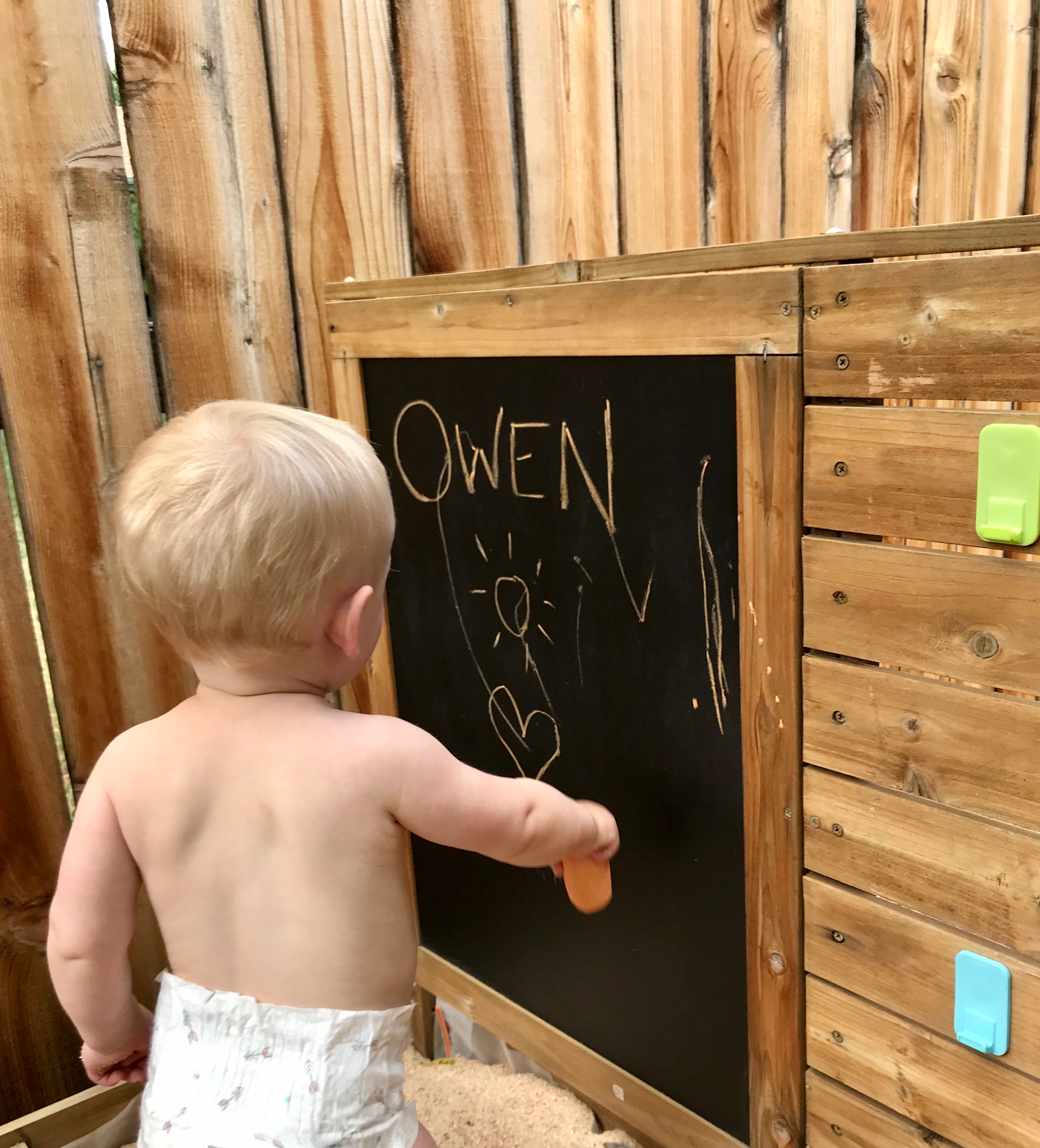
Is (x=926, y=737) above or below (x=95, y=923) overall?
above

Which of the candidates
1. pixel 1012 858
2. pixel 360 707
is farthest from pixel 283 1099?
pixel 360 707

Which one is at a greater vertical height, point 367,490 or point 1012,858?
point 367,490

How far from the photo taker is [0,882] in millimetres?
1664

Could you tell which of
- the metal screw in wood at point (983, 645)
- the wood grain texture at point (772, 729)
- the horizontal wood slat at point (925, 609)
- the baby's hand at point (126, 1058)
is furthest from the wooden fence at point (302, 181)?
the metal screw in wood at point (983, 645)

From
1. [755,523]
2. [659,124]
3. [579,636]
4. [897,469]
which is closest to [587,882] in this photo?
[579,636]

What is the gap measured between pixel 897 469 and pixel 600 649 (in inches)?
19.2

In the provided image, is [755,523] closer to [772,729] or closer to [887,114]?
[772,729]

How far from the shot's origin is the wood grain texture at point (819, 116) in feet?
6.21

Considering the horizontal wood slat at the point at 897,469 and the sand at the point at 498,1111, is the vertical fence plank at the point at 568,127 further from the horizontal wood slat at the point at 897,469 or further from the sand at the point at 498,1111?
the sand at the point at 498,1111

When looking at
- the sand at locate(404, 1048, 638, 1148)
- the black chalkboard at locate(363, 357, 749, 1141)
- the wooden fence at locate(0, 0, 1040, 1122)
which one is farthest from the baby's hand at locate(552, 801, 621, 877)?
the wooden fence at locate(0, 0, 1040, 1122)

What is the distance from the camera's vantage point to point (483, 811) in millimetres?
1020

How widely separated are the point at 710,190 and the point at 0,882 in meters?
1.82

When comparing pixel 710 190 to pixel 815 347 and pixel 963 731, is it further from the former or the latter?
pixel 963 731

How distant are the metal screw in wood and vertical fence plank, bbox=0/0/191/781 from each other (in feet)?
4.29
